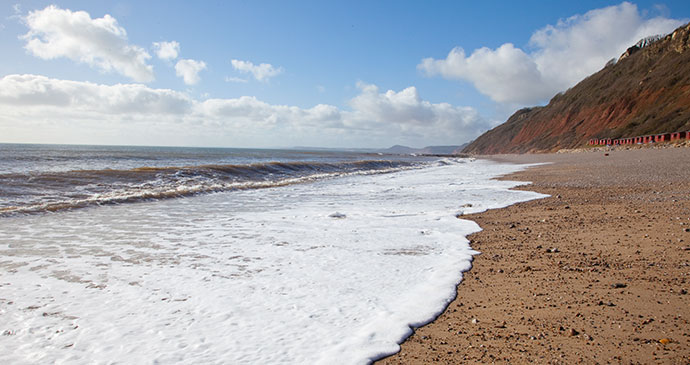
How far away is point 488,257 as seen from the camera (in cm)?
461

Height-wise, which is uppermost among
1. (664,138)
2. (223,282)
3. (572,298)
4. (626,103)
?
(626,103)

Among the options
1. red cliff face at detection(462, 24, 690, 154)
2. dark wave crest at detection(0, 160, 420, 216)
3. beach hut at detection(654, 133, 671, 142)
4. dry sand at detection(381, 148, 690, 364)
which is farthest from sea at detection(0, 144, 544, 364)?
red cliff face at detection(462, 24, 690, 154)

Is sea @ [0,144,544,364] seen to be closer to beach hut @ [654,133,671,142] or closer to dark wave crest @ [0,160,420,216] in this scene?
dark wave crest @ [0,160,420,216]

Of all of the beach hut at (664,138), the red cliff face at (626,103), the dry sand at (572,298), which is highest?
the red cliff face at (626,103)

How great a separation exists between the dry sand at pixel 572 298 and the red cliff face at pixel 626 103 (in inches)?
2100

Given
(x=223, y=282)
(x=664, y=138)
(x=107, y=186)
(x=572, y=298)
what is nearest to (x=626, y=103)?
(x=664, y=138)

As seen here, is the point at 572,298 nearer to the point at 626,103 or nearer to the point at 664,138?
the point at 664,138

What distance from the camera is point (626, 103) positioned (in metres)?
67.0

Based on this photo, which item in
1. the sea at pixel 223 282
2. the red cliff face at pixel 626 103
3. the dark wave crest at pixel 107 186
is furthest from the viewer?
the red cliff face at pixel 626 103

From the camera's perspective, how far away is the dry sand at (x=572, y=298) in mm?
2436

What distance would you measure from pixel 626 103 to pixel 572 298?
79698 millimetres

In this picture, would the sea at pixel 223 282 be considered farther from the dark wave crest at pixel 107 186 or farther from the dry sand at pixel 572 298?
the dark wave crest at pixel 107 186

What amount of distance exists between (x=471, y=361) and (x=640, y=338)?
1.11 metres

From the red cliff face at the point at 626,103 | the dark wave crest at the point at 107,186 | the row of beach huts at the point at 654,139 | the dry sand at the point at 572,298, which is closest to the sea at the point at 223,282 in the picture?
the dry sand at the point at 572,298
